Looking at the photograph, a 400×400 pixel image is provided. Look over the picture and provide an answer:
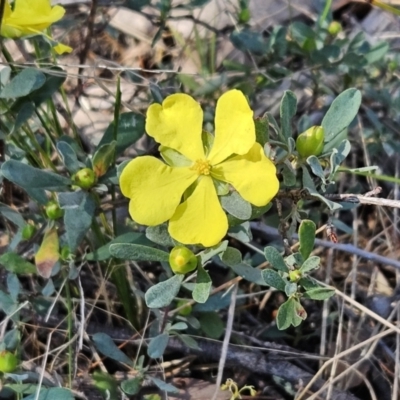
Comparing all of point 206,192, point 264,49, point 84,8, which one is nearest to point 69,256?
point 206,192

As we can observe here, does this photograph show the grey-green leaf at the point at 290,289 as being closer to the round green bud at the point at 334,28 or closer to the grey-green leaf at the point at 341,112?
the grey-green leaf at the point at 341,112

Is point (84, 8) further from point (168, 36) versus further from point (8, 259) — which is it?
point (8, 259)

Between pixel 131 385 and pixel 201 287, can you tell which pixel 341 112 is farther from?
pixel 131 385

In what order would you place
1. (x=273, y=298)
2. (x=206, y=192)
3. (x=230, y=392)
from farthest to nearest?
1. (x=273, y=298)
2. (x=230, y=392)
3. (x=206, y=192)

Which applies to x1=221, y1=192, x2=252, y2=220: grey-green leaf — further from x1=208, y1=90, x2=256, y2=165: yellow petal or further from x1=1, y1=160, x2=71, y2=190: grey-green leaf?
x1=1, y1=160, x2=71, y2=190: grey-green leaf

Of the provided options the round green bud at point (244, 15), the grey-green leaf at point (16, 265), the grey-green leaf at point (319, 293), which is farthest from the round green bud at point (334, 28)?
the grey-green leaf at point (16, 265)

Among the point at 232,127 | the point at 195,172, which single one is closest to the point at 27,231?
the point at 195,172
